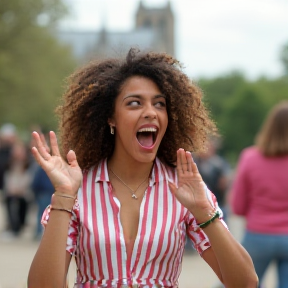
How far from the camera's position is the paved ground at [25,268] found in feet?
33.7

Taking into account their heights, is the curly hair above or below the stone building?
below

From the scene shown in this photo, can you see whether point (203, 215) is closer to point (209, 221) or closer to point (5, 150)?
point (209, 221)

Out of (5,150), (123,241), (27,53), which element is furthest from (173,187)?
(27,53)

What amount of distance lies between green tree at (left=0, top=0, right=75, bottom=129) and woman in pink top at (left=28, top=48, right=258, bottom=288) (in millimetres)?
29278

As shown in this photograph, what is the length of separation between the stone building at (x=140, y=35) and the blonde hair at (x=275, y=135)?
84.9 meters

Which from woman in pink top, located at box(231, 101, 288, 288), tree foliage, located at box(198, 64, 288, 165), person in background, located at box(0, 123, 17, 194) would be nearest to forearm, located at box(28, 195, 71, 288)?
woman in pink top, located at box(231, 101, 288, 288)

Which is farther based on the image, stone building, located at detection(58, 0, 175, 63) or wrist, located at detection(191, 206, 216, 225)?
stone building, located at detection(58, 0, 175, 63)

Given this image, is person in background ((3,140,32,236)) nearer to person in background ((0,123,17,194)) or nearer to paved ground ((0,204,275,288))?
person in background ((0,123,17,194))

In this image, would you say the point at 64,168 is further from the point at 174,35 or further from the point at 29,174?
the point at 174,35

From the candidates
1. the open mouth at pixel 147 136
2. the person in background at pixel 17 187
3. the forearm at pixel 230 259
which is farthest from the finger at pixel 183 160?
the person in background at pixel 17 187

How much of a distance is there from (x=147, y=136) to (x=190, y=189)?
30 cm

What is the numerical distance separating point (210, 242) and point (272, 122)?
2.97m

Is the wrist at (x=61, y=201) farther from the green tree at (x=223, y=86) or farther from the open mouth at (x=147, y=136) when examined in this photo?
the green tree at (x=223, y=86)

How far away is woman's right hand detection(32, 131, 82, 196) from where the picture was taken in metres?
3.61
